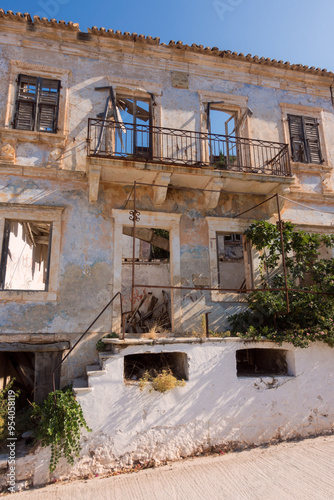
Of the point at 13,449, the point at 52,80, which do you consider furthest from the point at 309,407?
the point at 52,80

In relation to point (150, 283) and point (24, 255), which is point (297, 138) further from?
point (24, 255)

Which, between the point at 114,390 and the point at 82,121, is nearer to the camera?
the point at 114,390

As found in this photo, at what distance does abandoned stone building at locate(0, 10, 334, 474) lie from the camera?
6742 millimetres

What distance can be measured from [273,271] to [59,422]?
6332 millimetres

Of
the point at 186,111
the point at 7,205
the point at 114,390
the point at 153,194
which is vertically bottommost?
the point at 114,390

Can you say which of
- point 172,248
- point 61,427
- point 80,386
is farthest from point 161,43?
point 61,427

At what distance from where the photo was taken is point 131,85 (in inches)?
376

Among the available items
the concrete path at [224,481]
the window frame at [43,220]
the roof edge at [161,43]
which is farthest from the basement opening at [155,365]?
the roof edge at [161,43]

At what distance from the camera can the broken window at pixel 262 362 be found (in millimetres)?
7872

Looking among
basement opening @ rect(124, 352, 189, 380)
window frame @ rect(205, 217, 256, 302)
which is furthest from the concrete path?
window frame @ rect(205, 217, 256, 302)

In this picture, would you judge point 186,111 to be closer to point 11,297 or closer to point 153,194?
point 153,194

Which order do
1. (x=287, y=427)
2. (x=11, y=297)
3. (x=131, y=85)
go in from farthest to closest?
(x=131, y=85)
(x=11, y=297)
(x=287, y=427)

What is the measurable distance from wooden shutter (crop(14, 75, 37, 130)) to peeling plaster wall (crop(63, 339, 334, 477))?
610 cm

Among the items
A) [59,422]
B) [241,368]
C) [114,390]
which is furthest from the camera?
[241,368]
